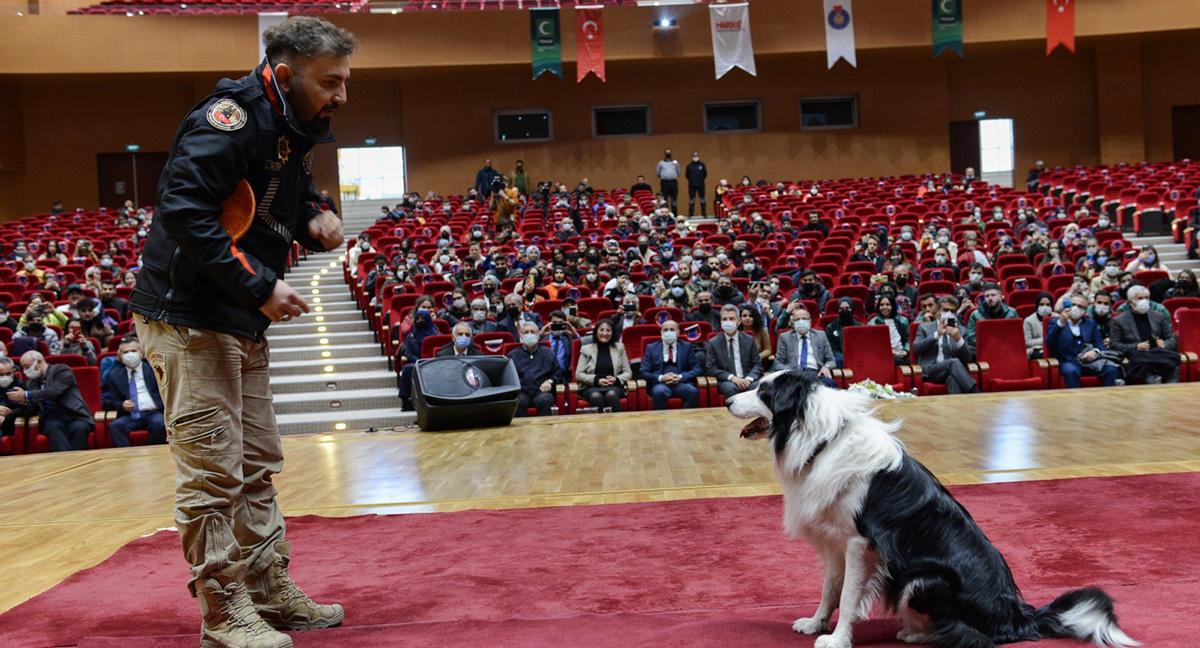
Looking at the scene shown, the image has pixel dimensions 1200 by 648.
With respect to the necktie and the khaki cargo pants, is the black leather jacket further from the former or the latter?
the necktie

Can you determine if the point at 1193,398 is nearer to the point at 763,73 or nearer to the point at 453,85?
the point at 763,73

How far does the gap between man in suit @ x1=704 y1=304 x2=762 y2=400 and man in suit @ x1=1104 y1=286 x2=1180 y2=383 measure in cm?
327

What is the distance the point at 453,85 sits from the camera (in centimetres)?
2314

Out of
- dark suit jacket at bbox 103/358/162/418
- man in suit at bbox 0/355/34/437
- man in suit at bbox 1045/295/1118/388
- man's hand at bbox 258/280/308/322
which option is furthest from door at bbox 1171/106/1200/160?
man's hand at bbox 258/280/308/322

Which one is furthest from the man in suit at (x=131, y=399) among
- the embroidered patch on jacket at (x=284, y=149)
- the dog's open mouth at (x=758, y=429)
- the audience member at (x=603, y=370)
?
the dog's open mouth at (x=758, y=429)

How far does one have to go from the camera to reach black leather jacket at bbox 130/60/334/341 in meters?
2.22

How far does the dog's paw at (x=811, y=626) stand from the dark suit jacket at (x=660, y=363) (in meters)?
6.14

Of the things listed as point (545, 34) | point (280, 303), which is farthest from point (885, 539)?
point (545, 34)

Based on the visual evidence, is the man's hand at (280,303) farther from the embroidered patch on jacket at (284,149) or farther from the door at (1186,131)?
the door at (1186,131)

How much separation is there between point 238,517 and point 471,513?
74.8 inches

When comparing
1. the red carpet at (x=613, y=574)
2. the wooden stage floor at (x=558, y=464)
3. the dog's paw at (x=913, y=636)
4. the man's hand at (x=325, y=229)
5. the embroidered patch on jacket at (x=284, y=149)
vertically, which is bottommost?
the wooden stage floor at (x=558, y=464)

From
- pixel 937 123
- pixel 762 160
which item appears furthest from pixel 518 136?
pixel 937 123

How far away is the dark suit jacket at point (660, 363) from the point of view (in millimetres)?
8664

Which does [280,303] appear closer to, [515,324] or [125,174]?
[515,324]
